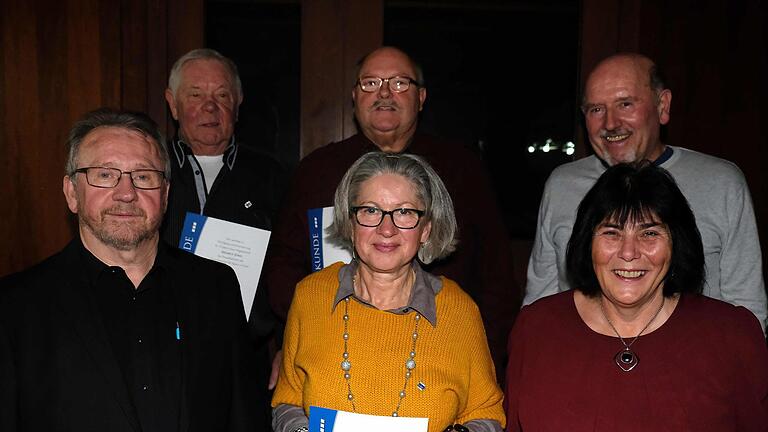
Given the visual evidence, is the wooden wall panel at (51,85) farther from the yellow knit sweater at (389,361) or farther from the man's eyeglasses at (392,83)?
the yellow knit sweater at (389,361)

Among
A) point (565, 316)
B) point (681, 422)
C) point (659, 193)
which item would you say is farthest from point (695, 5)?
point (681, 422)

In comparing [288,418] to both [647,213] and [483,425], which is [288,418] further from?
[647,213]

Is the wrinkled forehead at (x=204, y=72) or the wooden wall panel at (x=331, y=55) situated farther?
the wooden wall panel at (x=331, y=55)

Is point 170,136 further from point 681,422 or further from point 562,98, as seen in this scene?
point 681,422

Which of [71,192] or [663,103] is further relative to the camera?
[663,103]

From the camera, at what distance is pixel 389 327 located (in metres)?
2.34

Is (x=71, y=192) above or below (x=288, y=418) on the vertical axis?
above

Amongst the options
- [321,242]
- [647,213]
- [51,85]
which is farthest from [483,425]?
[51,85]

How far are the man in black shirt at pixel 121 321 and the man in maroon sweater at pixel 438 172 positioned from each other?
19.7 inches

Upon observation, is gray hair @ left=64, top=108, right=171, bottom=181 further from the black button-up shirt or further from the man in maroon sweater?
the man in maroon sweater

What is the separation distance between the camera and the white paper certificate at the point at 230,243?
2.89m

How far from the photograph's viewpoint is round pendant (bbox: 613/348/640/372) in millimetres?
2178

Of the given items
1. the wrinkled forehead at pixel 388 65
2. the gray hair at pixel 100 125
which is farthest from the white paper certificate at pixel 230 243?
the wrinkled forehead at pixel 388 65

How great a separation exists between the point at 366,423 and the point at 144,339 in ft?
2.33
